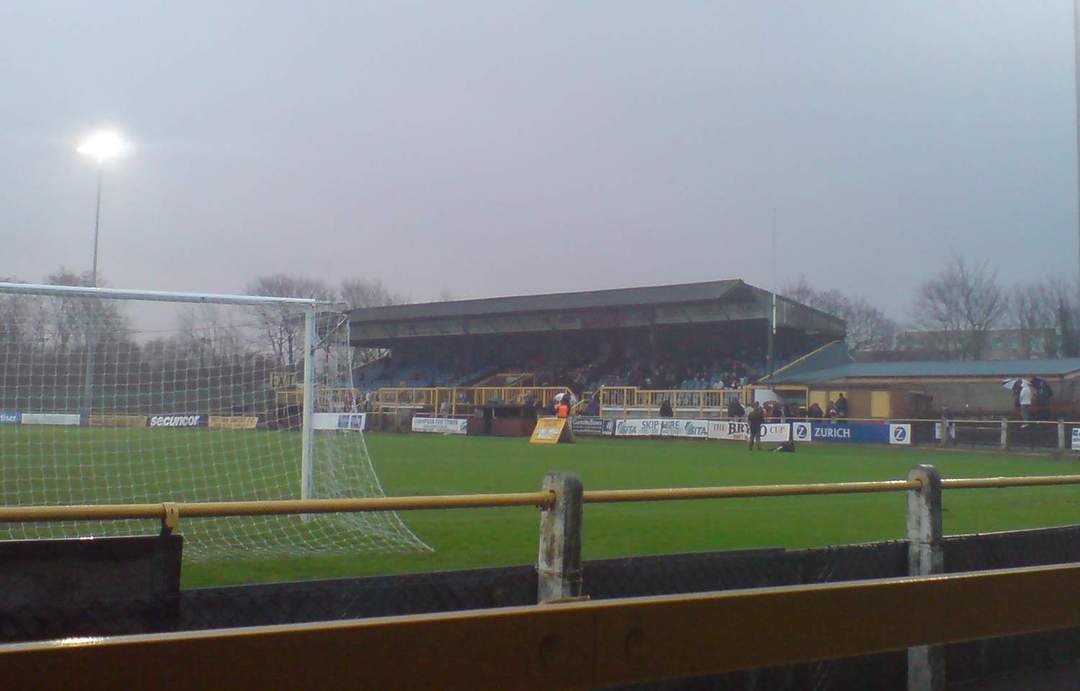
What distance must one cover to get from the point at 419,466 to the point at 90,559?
17.1 meters

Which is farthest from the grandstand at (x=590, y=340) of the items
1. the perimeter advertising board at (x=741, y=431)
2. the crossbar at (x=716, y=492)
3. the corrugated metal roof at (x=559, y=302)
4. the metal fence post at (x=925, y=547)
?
the crossbar at (x=716, y=492)

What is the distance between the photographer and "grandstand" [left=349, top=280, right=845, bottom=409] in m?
50.2

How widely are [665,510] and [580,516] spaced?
9385 mm

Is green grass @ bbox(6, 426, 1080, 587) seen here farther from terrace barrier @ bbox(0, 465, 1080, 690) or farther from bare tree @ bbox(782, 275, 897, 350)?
bare tree @ bbox(782, 275, 897, 350)

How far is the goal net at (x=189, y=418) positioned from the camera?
1136 centimetres

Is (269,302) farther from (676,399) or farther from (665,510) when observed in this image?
(676,399)

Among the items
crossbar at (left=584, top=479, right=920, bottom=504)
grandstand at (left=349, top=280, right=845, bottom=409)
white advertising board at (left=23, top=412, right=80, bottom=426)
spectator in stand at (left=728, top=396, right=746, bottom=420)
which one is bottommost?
crossbar at (left=584, top=479, right=920, bottom=504)

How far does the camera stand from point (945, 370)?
1528 inches

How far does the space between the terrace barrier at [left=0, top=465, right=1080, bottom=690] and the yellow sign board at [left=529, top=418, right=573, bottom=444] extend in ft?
87.4

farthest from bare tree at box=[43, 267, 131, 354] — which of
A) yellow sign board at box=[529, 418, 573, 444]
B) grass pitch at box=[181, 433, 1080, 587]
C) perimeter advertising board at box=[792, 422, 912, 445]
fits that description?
perimeter advertising board at box=[792, 422, 912, 445]

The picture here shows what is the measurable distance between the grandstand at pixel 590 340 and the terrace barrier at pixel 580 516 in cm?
3821

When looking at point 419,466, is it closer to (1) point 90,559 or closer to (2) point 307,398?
(2) point 307,398

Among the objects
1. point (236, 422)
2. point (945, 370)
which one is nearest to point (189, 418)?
point (236, 422)

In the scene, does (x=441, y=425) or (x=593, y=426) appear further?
(x=441, y=425)
